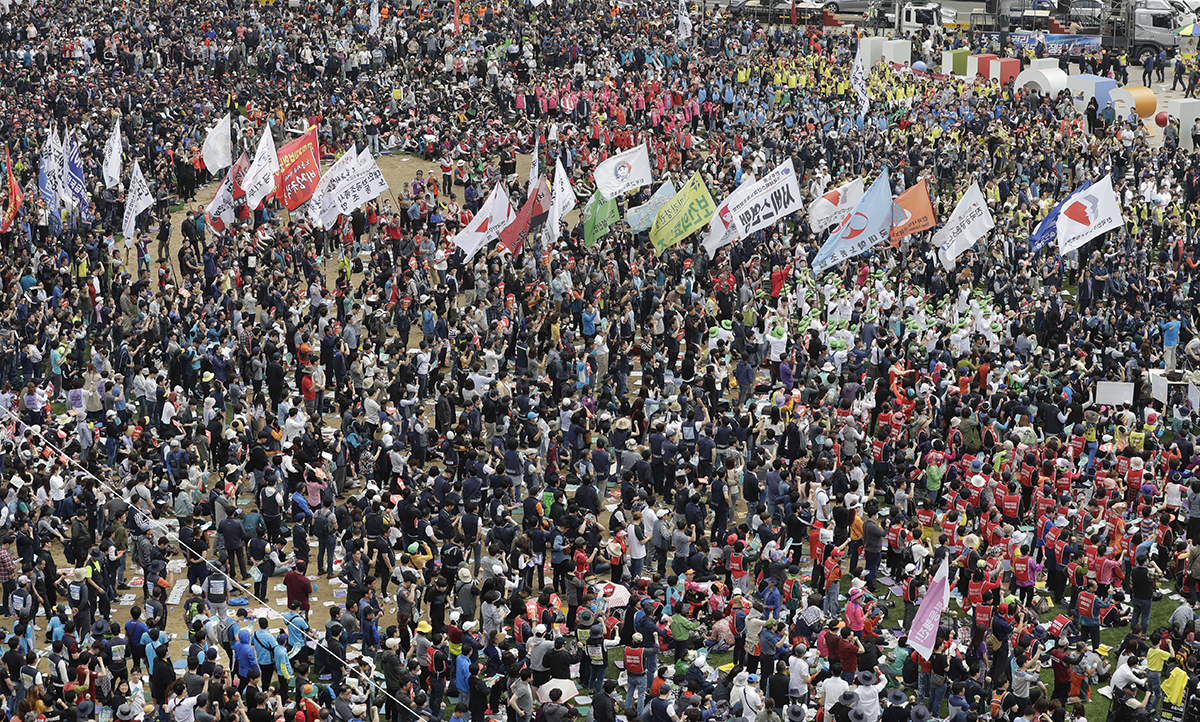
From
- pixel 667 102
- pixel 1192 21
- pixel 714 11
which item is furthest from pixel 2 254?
pixel 1192 21

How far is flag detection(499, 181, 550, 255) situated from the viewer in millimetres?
31469

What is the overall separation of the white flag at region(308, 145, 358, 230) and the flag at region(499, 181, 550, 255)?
129 inches

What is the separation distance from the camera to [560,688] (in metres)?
17.6

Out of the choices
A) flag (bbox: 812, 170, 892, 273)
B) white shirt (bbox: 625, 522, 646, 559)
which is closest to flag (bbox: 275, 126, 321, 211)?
flag (bbox: 812, 170, 892, 273)

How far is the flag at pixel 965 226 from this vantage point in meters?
31.6

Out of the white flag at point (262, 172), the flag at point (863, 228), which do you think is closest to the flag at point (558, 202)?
the flag at point (863, 228)

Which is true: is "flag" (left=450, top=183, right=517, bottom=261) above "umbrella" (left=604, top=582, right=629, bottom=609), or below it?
above

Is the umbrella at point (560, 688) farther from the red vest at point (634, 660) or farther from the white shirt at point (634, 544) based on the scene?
the white shirt at point (634, 544)

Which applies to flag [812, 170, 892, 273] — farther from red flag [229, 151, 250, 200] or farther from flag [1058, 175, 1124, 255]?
red flag [229, 151, 250, 200]

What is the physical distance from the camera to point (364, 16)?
186ft

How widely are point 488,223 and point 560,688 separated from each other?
1478 centimetres

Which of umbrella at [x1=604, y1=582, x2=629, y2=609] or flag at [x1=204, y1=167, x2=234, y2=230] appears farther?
flag at [x1=204, y1=167, x2=234, y2=230]

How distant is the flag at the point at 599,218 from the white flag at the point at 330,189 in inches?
180

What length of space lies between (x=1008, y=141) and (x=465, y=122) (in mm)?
14510
